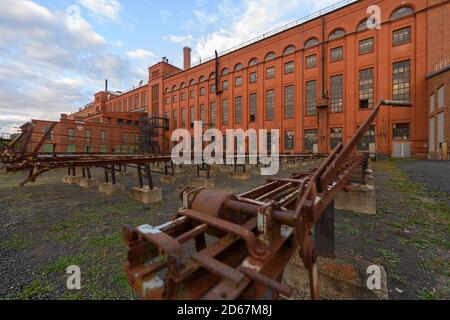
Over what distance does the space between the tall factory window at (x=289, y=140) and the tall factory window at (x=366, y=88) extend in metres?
7.93

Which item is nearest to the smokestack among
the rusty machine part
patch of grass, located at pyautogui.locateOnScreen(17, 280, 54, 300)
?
patch of grass, located at pyautogui.locateOnScreen(17, 280, 54, 300)

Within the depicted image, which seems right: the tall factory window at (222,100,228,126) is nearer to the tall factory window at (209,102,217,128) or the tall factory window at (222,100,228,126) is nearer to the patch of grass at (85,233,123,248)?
the tall factory window at (209,102,217,128)

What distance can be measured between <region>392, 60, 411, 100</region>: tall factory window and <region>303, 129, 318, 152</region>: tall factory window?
8020 mm

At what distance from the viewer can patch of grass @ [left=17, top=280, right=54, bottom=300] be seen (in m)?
2.21

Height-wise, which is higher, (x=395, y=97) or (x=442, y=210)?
(x=395, y=97)

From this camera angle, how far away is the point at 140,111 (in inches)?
1881

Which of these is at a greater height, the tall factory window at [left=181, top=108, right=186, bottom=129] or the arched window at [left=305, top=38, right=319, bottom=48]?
the arched window at [left=305, top=38, right=319, bottom=48]

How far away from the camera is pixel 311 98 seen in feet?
81.0

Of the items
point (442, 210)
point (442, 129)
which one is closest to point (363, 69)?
point (442, 129)

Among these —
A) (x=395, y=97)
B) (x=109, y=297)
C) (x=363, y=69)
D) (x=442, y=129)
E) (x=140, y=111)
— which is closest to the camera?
(x=109, y=297)

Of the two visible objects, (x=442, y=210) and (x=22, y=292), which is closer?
(x=22, y=292)

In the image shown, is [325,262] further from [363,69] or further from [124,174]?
[363,69]

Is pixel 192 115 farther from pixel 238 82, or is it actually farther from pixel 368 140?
pixel 368 140

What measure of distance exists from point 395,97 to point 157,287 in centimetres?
2661
